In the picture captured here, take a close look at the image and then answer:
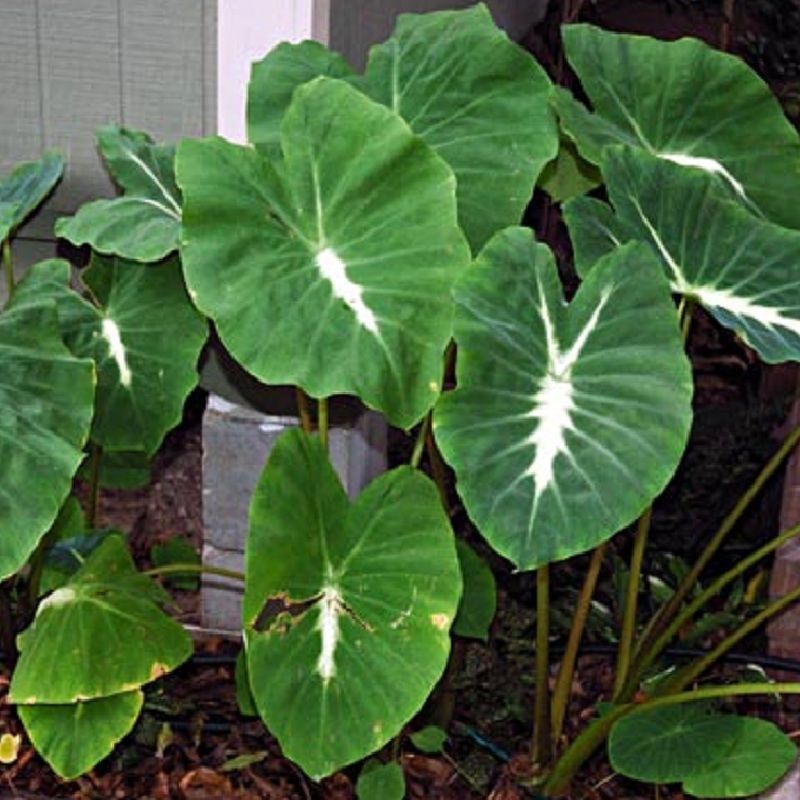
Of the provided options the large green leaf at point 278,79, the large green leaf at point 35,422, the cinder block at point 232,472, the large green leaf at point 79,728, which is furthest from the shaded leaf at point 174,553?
the large green leaf at point 278,79

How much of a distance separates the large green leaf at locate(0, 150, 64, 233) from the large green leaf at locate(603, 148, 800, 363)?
83 centimetres

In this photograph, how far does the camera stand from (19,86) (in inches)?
106

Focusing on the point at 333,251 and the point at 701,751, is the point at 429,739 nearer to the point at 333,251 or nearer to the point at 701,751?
the point at 701,751

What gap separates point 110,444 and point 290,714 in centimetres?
55

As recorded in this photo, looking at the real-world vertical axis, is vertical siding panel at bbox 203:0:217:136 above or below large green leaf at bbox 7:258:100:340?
above

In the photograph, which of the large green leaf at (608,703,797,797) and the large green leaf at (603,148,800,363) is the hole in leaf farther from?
the large green leaf at (603,148,800,363)

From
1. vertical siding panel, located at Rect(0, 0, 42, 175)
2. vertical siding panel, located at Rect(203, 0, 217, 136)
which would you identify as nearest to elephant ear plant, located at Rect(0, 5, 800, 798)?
vertical siding panel, located at Rect(203, 0, 217, 136)

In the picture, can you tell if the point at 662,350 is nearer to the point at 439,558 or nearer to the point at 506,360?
the point at 506,360

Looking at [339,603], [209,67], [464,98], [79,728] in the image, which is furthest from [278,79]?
[79,728]

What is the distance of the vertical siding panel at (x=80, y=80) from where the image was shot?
2.62 meters

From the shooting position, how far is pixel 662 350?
1.78 metres

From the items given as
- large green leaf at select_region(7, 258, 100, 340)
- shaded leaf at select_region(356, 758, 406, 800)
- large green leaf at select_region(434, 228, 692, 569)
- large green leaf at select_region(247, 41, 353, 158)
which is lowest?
shaded leaf at select_region(356, 758, 406, 800)

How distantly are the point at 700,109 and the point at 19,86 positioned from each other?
3.96ft

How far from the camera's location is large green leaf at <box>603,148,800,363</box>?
1.90 m
